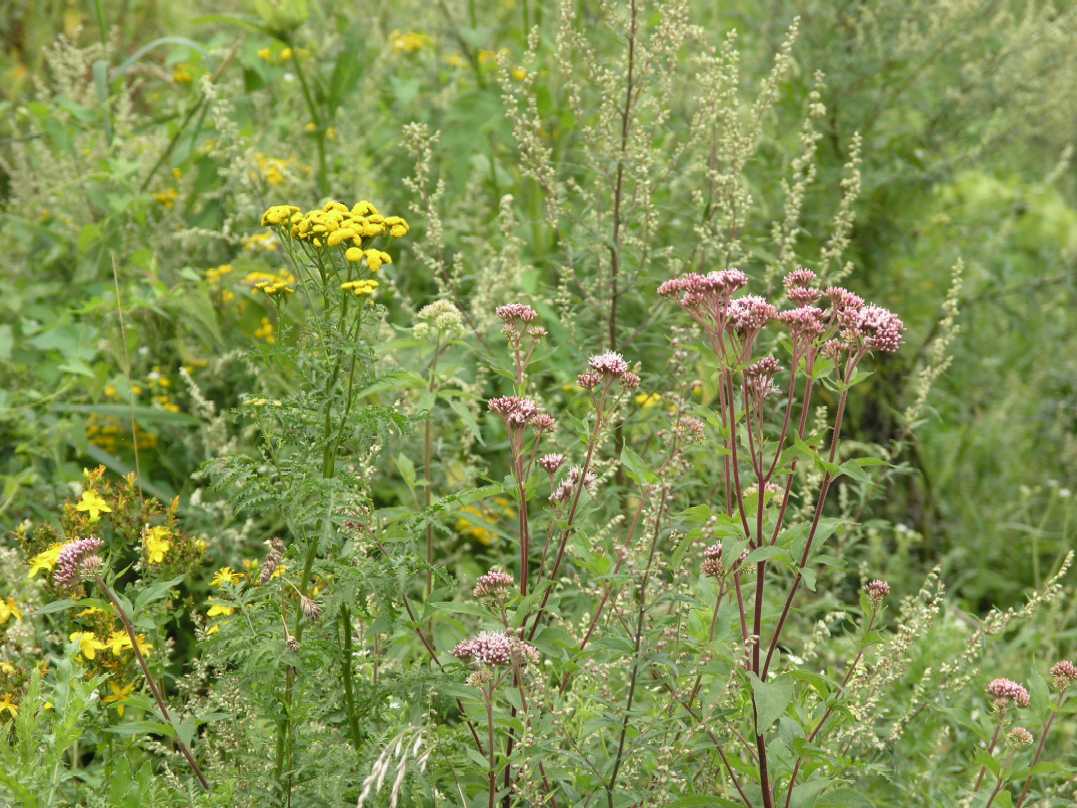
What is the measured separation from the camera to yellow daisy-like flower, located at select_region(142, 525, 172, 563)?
217cm

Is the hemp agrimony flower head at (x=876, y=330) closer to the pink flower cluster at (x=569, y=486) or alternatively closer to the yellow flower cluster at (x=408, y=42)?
the pink flower cluster at (x=569, y=486)

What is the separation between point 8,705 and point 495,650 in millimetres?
894

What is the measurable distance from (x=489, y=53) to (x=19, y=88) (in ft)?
6.41

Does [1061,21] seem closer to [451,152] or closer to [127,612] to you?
[451,152]

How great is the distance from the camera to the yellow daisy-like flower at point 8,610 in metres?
2.30

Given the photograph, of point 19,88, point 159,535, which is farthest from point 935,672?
point 19,88

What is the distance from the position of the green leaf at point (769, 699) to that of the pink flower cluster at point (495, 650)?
0.31 metres

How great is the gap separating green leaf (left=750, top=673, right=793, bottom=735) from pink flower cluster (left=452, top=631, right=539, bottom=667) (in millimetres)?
306

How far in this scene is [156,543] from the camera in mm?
2184

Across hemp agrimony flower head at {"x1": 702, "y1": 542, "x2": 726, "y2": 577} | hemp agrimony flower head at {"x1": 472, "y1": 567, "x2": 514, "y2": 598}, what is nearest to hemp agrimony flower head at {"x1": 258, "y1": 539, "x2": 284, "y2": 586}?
hemp agrimony flower head at {"x1": 472, "y1": 567, "x2": 514, "y2": 598}

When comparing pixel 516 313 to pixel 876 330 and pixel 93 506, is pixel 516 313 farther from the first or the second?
pixel 93 506

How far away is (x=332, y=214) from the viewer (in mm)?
1787

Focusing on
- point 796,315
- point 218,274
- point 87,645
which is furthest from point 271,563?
point 218,274

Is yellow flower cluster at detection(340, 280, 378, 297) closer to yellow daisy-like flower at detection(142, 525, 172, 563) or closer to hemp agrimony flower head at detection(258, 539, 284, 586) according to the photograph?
hemp agrimony flower head at detection(258, 539, 284, 586)
